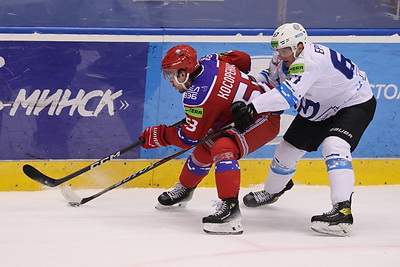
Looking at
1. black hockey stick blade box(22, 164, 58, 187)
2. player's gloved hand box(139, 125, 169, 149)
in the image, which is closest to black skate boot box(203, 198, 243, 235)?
player's gloved hand box(139, 125, 169, 149)

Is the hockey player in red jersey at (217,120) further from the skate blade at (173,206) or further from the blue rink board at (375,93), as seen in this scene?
the blue rink board at (375,93)

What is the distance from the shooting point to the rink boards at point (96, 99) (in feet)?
16.6

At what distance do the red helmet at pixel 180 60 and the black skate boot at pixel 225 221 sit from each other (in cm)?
69

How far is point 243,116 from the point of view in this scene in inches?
163

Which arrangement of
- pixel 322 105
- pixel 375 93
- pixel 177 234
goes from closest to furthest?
pixel 177 234, pixel 322 105, pixel 375 93

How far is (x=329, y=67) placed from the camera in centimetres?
429

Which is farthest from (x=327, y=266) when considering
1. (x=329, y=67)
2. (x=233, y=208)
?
(x=329, y=67)

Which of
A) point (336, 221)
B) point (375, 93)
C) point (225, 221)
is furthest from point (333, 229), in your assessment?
point (375, 93)

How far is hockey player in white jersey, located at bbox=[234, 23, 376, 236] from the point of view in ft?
13.6

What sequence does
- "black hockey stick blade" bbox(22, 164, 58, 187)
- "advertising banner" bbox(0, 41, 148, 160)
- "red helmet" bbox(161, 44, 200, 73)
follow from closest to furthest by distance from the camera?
"red helmet" bbox(161, 44, 200, 73), "black hockey stick blade" bbox(22, 164, 58, 187), "advertising banner" bbox(0, 41, 148, 160)

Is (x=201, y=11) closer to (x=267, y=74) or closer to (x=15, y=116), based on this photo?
(x=267, y=74)

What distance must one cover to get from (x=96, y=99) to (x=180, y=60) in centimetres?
110

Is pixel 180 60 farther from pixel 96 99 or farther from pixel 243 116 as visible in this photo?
pixel 96 99

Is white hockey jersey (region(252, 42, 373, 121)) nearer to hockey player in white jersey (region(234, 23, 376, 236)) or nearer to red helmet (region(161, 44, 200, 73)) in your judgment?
hockey player in white jersey (region(234, 23, 376, 236))
